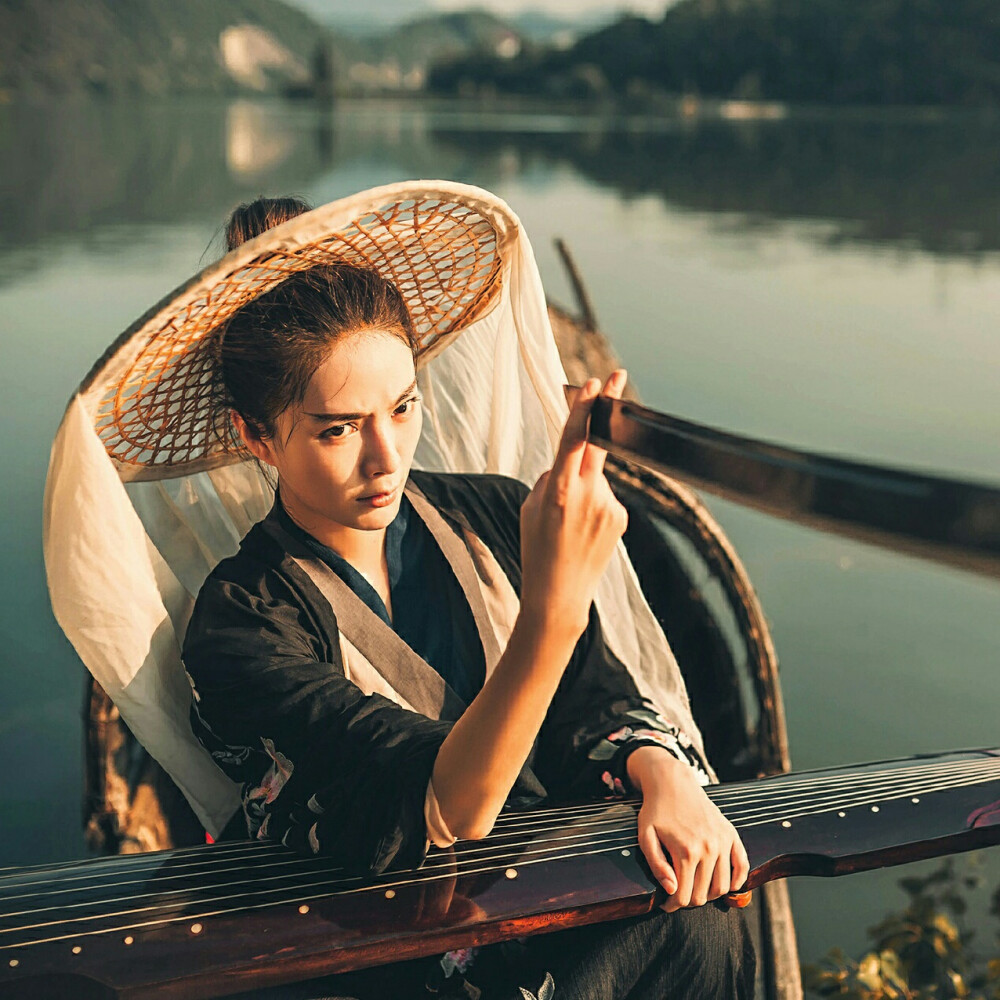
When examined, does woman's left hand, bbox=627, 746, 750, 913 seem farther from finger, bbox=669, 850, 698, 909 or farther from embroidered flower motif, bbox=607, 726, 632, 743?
embroidered flower motif, bbox=607, 726, 632, 743

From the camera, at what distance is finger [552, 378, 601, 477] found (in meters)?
0.69

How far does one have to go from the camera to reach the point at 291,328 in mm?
914

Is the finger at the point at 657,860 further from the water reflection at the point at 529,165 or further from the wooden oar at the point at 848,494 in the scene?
the water reflection at the point at 529,165

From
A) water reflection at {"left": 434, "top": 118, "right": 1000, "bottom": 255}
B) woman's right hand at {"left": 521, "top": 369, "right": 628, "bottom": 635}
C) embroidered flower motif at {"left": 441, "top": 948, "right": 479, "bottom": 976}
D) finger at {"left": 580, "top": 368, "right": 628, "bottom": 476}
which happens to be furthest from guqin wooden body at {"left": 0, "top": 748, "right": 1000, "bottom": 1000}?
water reflection at {"left": 434, "top": 118, "right": 1000, "bottom": 255}

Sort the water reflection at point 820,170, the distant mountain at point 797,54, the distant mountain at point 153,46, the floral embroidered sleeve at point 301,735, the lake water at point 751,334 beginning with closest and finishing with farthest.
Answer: the floral embroidered sleeve at point 301,735
the lake water at point 751,334
the water reflection at point 820,170
the distant mountain at point 797,54
the distant mountain at point 153,46

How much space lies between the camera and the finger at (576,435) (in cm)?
69

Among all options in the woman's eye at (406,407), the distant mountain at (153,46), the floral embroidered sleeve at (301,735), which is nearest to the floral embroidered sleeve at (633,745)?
the floral embroidered sleeve at (301,735)

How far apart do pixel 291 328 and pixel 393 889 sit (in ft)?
1.52

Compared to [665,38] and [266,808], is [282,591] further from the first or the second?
[665,38]

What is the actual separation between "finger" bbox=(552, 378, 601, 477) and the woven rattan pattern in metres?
0.33

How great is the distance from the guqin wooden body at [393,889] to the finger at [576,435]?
1.12 feet

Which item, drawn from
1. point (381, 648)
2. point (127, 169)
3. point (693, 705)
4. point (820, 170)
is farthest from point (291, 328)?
point (820, 170)

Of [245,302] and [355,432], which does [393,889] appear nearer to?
[355,432]

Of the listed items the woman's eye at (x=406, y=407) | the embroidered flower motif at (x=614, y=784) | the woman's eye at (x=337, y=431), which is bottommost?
the embroidered flower motif at (x=614, y=784)
